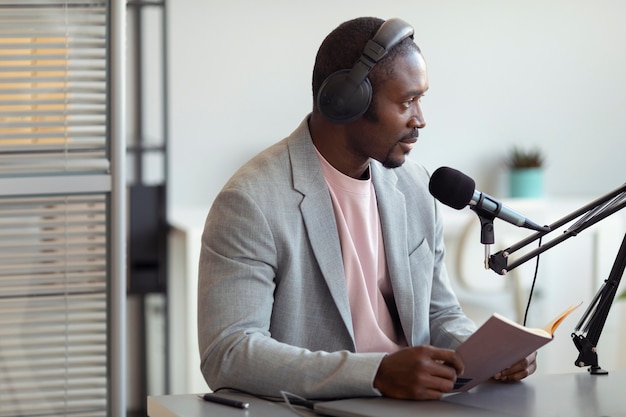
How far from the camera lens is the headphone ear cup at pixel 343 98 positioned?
165 cm

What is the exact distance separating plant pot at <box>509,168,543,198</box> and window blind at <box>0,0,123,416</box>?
227 centimetres

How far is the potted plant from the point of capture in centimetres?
409

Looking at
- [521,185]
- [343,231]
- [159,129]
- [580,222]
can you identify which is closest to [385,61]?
[343,231]

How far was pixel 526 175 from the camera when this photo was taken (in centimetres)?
409

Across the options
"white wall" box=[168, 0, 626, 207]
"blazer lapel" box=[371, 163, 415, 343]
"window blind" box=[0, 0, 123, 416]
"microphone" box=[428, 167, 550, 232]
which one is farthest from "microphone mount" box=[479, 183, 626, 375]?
"white wall" box=[168, 0, 626, 207]

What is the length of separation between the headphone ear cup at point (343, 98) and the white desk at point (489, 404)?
0.48 m

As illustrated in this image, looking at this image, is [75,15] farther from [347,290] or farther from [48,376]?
[347,290]

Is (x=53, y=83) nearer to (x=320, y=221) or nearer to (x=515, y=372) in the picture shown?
(x=320, y=221)

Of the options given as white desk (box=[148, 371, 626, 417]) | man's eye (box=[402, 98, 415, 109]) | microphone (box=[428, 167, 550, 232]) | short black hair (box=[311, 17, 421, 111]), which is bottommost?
white desk (box=[148, 371, 626, 417])

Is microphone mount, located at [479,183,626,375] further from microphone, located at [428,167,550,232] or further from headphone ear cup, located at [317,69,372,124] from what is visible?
headphone ear cup, located at [317,69,372,124]

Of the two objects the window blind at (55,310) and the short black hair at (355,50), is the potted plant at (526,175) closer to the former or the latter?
the window blind at (55,310)

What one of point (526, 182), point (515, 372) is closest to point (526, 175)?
point (526, 182)

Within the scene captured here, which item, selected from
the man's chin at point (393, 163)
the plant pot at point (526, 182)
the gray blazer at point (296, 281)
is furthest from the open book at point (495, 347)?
the plant pot at point (526, 182)

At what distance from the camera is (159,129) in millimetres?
3770
